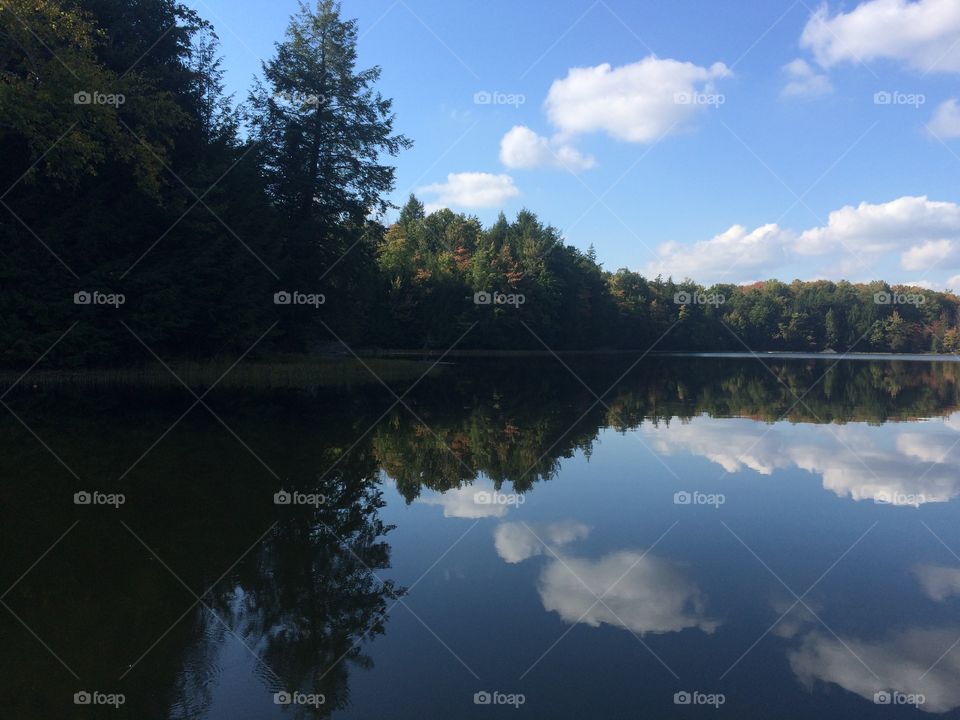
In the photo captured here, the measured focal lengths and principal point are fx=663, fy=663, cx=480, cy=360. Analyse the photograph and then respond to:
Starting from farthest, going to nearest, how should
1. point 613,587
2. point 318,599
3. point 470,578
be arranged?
point 470,578 < point 613,587 < point 318,599

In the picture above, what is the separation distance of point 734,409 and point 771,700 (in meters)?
18.6

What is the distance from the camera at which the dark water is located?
14.4 ft

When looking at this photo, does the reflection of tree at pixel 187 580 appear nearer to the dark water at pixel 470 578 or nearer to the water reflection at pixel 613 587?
the dark water at pixel 470 578

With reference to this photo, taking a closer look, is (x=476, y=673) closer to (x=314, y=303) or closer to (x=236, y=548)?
(x=236, y=548)

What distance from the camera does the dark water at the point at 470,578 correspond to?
4379 millimetres

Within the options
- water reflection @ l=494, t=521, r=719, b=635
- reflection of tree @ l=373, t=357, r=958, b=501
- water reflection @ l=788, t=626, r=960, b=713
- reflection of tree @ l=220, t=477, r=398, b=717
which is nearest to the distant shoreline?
reflection of tree @ l=373, t=357, r=958, b=501

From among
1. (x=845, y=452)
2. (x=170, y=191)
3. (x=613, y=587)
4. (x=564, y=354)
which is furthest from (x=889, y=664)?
(x=564, y=354)

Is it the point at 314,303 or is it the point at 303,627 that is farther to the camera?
the point at 314,303

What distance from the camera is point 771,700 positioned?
433cm

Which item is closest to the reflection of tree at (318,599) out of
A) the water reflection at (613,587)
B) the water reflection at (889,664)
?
the water reflection at (613,587)

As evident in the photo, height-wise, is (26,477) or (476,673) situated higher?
(26,477)

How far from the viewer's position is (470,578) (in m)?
6.40

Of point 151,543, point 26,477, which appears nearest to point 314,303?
point 26,477

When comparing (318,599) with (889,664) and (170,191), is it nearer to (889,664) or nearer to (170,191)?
(889,664)
